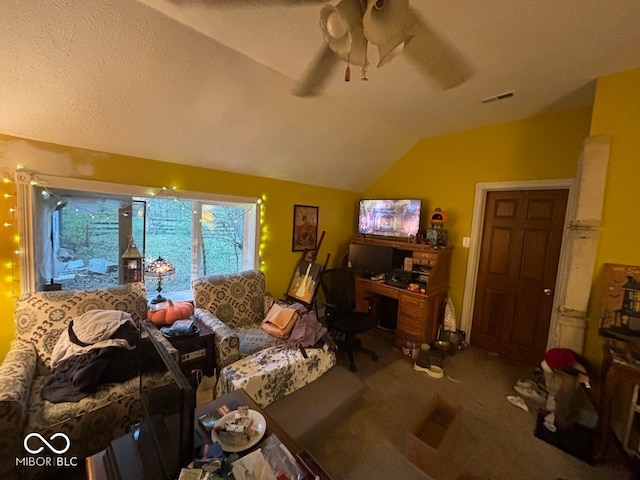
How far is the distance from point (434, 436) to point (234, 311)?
6.57ft

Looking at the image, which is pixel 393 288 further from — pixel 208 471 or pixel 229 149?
pixel 208 471

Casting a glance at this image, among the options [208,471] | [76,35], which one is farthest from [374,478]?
[76,35]

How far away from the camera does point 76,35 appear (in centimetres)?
142

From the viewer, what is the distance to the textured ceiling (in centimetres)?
137

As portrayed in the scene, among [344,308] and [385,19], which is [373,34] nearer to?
[385,19]

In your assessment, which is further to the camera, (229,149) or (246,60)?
(229,149)

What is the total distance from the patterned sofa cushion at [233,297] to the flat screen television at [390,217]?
70.2 inches

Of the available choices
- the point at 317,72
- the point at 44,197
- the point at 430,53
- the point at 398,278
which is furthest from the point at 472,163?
the point at 44,197

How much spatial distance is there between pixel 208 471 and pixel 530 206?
11.6 feet

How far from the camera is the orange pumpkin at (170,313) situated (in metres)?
2.20

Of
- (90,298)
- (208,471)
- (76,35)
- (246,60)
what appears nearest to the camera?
(208,471)

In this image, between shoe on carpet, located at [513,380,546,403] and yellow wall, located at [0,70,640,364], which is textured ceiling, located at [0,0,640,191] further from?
shoe on carpet, located at [513,380,546,403]

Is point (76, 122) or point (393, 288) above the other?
point (76, 122)
